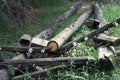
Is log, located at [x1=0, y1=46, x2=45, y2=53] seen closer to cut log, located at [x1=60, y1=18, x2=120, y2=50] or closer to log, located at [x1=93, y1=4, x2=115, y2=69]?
cut log, located at [x1=60, y1=18, x2=120, y2=50]

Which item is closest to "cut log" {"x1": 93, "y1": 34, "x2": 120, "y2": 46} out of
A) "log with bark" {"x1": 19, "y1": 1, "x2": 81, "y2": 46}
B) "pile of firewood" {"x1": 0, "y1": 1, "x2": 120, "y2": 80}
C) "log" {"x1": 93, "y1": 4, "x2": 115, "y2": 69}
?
"pile of firewood" {"x1": 0, "y1": 1, "x2": 120, "y2": 80}

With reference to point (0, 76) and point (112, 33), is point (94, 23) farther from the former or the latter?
point (0, 76)

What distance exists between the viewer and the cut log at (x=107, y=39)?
6973mm

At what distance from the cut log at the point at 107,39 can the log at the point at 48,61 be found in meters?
0.85

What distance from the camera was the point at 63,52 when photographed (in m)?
7.14

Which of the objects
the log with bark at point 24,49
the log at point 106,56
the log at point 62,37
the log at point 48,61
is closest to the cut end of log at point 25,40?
the log with bark at point 24,49

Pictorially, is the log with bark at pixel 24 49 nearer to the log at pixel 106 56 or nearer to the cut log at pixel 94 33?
the cut log at pixel 94 33

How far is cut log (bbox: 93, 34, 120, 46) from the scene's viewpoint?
6.97m

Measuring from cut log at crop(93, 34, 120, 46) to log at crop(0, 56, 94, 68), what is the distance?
85 centimetres

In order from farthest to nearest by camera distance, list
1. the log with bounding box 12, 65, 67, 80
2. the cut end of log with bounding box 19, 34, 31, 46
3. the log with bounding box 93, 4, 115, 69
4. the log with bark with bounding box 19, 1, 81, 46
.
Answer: the log with bark with bounding box 19, 1, 81, 46
the cut end of log with bounding box 19, 34, 31, 46
the log with bounding box 12, 65, 67, 80
the log with bounding box 93, 4, 115, 69

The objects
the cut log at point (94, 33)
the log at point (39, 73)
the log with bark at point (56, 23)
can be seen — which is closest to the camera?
the log at point (39, 73)

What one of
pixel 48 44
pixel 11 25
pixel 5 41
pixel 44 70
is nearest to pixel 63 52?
pixel 48 44

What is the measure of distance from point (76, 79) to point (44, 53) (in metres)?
1.39

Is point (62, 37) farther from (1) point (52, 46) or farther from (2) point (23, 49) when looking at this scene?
(2) point (23, 49)
